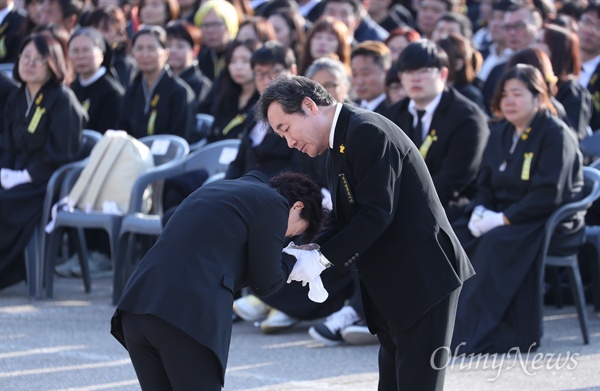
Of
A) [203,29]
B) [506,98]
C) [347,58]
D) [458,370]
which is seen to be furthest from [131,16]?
[458,370]

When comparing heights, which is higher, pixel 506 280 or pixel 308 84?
pixel 308 84

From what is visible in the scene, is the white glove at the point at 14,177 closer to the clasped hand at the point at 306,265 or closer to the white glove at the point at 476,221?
the white glove at the point at 476,221

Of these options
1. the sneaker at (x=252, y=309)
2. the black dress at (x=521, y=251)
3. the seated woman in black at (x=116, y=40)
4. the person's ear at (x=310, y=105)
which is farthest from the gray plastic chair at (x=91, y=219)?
the person's ear at (x=310, y=105)

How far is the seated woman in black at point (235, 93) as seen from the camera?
8.05 meters

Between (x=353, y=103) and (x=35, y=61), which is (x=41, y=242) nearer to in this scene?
(x=35, y=61)

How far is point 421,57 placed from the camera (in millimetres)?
6523

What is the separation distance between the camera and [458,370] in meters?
5.70

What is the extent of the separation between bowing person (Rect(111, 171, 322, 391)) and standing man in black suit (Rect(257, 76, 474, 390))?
335 millimetres

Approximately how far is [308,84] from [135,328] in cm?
111

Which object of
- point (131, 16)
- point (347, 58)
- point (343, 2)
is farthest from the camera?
point (131, 16)

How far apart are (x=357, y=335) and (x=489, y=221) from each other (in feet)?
3.39

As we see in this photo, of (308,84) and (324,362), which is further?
(324,362)

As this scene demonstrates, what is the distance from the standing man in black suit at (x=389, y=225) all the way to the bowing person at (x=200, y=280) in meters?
0.34

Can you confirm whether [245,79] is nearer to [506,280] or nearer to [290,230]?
[506,280]
